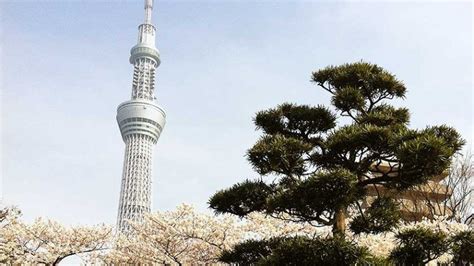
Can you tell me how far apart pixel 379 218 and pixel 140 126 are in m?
77.5

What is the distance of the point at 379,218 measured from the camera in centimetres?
927

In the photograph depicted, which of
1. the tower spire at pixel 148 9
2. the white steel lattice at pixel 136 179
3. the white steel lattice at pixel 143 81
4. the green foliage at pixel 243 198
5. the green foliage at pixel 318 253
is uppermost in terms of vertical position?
the tower spire at pixel 148 9

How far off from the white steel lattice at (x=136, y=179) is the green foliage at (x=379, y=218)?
6584 cm

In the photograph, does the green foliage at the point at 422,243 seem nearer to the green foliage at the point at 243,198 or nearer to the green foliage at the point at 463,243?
the green foliage at the point at 463,243

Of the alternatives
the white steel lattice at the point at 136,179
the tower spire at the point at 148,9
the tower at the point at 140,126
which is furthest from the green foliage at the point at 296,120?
the tower spire at the point at 148,9

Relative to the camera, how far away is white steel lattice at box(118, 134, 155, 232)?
75.7 m

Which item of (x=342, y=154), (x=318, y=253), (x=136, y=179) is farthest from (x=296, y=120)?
(x=136, y=179)

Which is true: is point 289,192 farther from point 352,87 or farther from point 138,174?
point 138,174

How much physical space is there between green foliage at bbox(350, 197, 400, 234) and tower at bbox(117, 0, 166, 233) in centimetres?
6314

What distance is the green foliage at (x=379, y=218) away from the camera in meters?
9.20

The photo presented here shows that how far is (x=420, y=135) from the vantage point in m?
8.23

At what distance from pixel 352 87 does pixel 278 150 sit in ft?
7.43

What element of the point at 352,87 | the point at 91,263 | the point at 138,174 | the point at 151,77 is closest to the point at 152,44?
the point at 151,77

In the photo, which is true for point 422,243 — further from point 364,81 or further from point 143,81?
point 143,81
